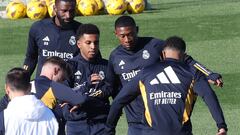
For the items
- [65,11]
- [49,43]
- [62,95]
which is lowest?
[49,43]

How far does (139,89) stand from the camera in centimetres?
817

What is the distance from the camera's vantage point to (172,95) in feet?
26.1

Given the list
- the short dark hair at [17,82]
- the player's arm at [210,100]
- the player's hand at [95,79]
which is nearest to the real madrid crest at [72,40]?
the player's hand at [95,79]

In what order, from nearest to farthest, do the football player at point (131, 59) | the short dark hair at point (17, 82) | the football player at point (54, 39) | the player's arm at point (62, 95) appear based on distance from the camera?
the short dark hair at point (17, 82)
the player's arm at point (62, 95)
the football player at point (131, 59)
the football player at point (54, 39)

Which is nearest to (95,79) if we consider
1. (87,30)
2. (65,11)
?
(87,30)

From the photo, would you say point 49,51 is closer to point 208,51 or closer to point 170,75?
point 170,75

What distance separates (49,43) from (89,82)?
4.63 ft

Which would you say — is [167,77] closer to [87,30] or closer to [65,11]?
[87,30]

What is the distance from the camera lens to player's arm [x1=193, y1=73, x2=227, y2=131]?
313 inches

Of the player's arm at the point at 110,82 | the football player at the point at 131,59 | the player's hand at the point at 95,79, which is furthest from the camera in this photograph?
the player's arm at the point at 110,82

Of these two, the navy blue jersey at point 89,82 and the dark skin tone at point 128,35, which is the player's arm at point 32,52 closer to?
the navy blue jersey at point 89,82

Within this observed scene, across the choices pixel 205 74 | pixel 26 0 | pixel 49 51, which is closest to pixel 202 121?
pixel 49 51

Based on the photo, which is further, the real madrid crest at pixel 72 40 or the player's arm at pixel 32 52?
the player's arm at pixel 32 52

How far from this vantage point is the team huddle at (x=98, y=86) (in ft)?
21.7
